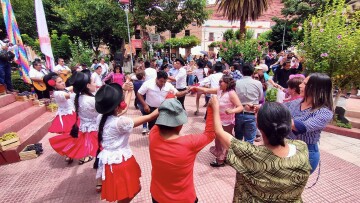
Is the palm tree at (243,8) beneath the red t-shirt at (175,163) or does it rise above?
above

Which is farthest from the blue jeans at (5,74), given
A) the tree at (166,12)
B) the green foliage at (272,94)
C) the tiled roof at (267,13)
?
the tiled roof at (267,13)

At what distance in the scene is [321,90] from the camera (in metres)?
2.15

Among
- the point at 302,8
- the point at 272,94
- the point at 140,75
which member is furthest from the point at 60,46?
the point at 302,8

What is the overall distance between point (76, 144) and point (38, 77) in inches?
205

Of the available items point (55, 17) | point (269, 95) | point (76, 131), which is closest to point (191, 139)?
point (76, 131)

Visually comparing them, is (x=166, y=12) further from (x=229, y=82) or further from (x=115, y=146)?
(x=115, y=146)

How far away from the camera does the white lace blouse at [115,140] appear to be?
2.31 m

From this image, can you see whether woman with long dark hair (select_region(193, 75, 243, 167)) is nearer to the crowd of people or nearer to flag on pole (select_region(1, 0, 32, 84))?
the crowd of people

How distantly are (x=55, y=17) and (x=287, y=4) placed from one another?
2478cm

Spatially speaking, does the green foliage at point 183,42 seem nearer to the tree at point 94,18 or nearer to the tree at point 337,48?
the tree at point 94,18

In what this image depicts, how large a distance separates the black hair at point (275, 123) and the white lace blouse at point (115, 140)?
1.37m

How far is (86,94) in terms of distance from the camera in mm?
3447

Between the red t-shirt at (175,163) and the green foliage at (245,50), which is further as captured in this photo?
the green foliage at (245,50)

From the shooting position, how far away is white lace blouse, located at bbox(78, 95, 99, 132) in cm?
343
